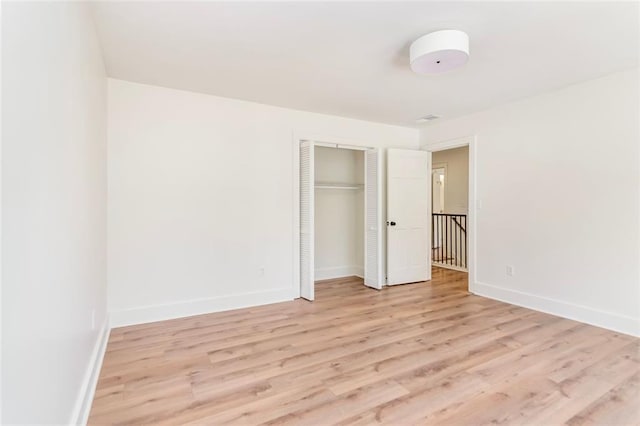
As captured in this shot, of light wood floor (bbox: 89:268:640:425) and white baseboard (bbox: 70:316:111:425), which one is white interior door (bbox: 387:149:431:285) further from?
white baseboard (bbox: 70:316:111:425)

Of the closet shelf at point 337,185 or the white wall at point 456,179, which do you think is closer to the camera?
the closet shelf at point 337,185

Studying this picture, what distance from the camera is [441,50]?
231 centimetres

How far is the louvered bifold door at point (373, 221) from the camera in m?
4.88

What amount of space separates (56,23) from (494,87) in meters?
3.77

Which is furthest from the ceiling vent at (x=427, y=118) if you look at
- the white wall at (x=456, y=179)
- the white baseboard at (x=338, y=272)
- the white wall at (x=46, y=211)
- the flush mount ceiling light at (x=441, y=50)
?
the white wall at (x=46, y=211)

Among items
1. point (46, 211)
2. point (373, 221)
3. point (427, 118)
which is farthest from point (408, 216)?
point (46, 211)

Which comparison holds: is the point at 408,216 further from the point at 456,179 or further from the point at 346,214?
the point at 456,179

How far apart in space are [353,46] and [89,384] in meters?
3.04

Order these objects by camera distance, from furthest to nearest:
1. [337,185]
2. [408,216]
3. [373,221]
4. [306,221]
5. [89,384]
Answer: [337,185]
[408,216]
[373,221]
[306,221]
[89,384]

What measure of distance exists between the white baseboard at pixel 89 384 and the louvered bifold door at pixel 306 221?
7.42ft

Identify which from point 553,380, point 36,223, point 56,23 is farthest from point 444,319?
point 56,23

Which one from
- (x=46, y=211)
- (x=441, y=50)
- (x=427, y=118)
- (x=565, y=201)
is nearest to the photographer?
(x=46, y=211)

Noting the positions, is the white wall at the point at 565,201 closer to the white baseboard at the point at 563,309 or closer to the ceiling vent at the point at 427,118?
the white baseboard at the point at 563,309

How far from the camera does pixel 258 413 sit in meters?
1.92
